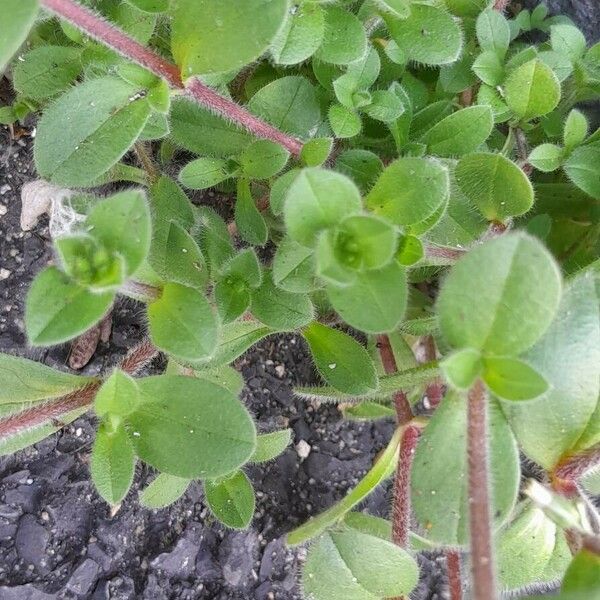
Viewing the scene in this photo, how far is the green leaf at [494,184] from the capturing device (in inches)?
64.6

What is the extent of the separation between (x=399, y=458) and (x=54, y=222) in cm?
93

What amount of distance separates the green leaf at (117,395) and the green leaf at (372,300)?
397mm

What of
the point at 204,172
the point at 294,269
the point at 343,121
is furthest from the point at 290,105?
the point at 294,269

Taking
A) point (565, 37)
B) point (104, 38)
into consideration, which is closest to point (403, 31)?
point (565, 37)

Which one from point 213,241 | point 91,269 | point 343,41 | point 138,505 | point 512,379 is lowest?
point 138,505

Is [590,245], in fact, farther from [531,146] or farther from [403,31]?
[403,31]

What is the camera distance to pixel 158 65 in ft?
4.77

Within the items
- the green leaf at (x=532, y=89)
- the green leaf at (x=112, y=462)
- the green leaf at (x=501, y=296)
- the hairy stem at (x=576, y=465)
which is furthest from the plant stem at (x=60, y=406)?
the green leaf at (x=532, y=89)

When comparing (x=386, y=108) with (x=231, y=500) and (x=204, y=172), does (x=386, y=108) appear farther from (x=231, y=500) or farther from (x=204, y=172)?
(x=231, y=500)

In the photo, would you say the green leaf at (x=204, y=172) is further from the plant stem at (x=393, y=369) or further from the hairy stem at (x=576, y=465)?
the hairy stem at (x=576, y=465)

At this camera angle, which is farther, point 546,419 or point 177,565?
point 177,565

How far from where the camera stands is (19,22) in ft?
3.91

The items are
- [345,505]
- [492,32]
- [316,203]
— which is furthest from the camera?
[492,32]

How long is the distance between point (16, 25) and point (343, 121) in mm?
757
